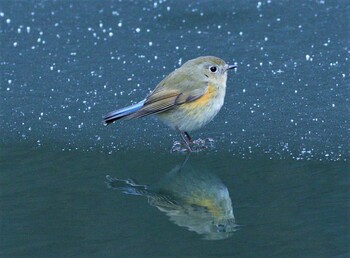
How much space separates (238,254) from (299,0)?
14.6 feet

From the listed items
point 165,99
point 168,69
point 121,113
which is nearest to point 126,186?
point 121,113

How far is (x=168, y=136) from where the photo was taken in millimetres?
6086

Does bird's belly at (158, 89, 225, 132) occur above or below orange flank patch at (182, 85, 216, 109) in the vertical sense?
below

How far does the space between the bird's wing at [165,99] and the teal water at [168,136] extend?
23 cm

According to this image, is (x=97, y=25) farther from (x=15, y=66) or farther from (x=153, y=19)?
(x=15, y=66)

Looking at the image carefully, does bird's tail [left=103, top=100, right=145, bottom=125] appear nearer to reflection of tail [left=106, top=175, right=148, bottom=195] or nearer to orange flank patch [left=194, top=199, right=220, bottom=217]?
reflection of tail [left=106, top=175, right=148, bottom=195]

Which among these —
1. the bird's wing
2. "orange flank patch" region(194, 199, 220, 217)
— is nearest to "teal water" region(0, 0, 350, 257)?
"orange flank patch" region(194, 199, 220, 217)

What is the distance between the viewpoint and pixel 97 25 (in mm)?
7895

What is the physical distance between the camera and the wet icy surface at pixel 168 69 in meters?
5.91

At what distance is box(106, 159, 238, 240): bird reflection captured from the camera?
4578 mm

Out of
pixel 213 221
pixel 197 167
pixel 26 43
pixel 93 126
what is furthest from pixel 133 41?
pixel 213 221

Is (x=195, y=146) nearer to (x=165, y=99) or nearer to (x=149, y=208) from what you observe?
(x=165, y=99)

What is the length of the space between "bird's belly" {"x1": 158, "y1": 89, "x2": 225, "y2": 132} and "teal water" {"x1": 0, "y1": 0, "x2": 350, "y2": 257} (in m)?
0.19

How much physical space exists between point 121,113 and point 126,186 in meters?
0.80
